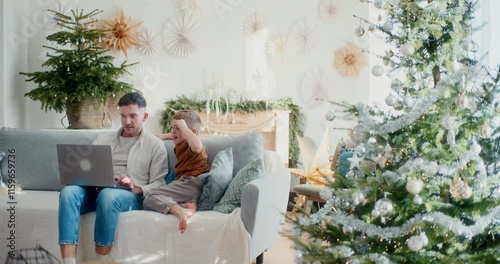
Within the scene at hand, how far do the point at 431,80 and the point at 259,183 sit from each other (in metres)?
1.18

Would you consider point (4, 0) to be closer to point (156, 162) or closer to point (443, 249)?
point (156, 162)

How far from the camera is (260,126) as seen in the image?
5.76m

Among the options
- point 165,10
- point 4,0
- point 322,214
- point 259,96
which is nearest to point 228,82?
point 259,96

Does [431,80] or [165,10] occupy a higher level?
[165,10]

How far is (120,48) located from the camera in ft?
19.5

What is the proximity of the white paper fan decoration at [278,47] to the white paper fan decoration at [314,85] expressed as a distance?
317 millimetres

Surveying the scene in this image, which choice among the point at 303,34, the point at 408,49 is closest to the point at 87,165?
the point at 408,49

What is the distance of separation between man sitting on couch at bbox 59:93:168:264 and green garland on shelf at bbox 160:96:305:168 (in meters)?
2.14

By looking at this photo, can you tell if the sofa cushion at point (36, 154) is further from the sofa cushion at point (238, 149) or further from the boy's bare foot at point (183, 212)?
the boy's bare foot at point (183, 212)

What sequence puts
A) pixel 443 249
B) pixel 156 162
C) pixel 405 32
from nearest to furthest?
pixel 443 249, pixel 405 32, pixel 156 162

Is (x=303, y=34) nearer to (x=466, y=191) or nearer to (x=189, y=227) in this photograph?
(x=189, y=227)

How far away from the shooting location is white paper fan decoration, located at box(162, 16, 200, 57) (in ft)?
19.8

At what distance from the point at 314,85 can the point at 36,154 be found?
2993 millimetres

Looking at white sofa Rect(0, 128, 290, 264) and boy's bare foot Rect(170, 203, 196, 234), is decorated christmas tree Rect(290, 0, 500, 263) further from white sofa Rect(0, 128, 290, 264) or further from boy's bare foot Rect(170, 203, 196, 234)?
boy's bare foot Rect(170, 203, 196, 234)
